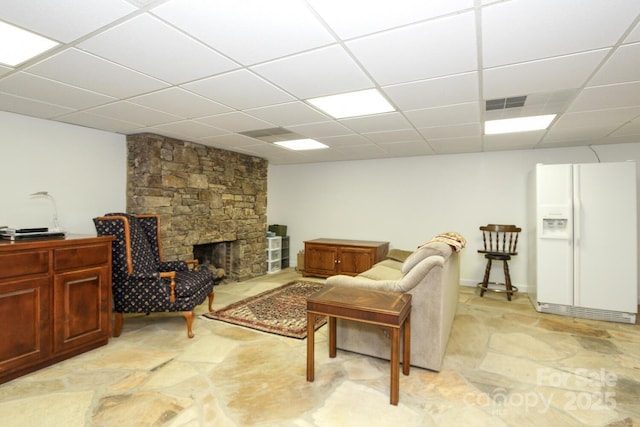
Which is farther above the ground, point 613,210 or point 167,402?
point 613,210

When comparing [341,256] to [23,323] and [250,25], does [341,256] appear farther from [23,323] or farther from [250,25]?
[250,25]

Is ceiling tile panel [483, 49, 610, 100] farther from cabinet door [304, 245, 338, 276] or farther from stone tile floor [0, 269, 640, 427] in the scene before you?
cabinet door [304, 245, 338, 276]

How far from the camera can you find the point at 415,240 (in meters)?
5.51

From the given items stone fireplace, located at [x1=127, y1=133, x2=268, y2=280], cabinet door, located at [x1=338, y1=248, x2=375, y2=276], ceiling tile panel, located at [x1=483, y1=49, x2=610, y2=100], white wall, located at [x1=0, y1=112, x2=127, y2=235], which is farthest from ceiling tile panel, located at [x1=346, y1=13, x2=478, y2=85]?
white wall, located at [x1=0, y1=112, x2=127, y2=235]

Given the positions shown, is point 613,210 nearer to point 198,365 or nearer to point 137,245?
point 198,365

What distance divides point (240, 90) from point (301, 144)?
2134 millimetres

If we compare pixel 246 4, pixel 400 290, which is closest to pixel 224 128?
pixel 246 4

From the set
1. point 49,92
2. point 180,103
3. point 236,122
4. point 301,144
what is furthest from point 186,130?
point 301,144

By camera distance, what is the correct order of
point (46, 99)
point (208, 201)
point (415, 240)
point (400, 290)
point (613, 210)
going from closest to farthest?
point (400, 290) → point (46, 99) → point (613, 210) → point (208, 201) → point (415, 240)

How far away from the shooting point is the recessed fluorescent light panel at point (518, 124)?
3.21m

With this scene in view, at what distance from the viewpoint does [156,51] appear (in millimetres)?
1873

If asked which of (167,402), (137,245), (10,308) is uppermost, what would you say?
(137,245)

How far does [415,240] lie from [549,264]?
6.65 feet

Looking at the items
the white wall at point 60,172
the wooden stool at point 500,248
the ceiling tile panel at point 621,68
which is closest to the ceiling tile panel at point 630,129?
the ceiling tile panel at point 621,68
